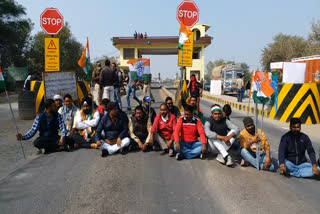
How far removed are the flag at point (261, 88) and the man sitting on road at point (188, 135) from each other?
4.04 ft

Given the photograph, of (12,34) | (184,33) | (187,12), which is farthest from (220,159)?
(12,34)

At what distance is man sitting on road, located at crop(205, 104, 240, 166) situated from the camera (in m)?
5.54

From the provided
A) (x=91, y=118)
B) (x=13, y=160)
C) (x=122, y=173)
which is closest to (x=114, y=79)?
(x=91, y=118)

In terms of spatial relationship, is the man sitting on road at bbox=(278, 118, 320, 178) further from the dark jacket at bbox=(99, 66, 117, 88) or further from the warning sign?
the warning sign

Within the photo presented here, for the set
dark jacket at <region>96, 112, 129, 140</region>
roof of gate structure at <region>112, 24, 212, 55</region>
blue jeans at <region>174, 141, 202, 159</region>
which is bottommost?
blue jeans at <region>174, 141, 202, 159</region>

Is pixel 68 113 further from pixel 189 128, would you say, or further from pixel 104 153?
pixel 189 128

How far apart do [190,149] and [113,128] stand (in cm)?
163

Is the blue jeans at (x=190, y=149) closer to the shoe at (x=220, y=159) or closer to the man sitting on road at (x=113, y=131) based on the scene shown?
the shoe at (x=220, y=159)

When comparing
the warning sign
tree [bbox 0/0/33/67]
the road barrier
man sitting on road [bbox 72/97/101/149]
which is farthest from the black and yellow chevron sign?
tree [bbox 0/0/33/67]

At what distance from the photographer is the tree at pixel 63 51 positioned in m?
36.9

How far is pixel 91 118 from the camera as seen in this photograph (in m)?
6.90

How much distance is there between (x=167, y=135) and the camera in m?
6.32

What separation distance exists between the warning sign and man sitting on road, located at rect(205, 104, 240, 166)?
637 centimetres

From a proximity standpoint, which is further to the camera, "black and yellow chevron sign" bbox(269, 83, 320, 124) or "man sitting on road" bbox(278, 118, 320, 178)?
"black and yellow chevron sign" bbox(269, 83, 320, 124)
